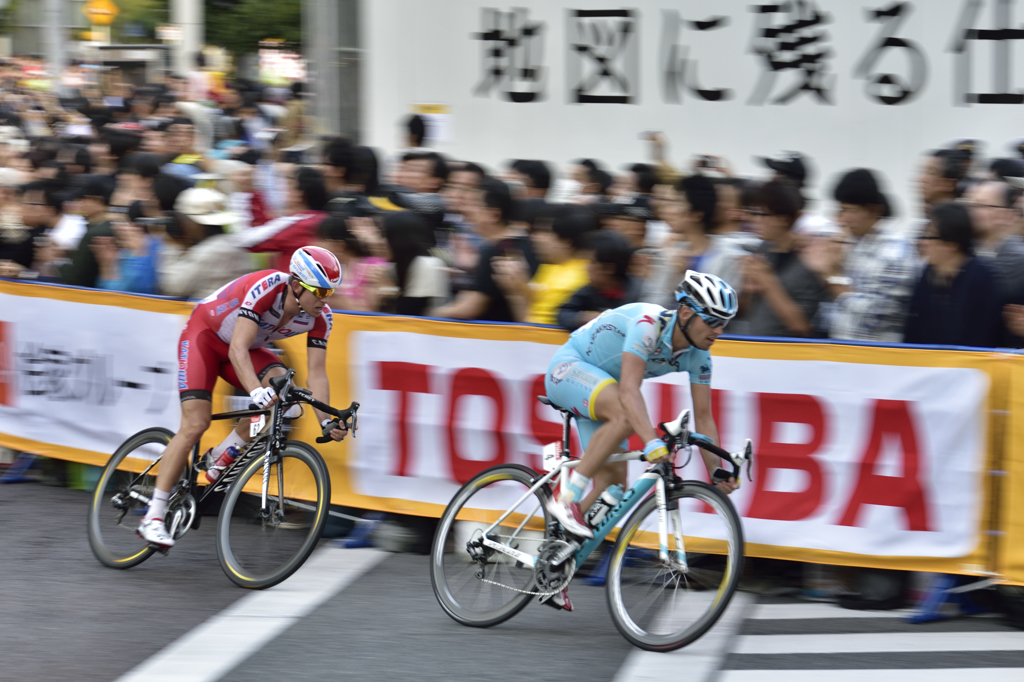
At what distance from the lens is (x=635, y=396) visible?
552 centimetres

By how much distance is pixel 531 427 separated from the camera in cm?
701

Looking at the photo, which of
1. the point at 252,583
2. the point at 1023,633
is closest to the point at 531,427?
the point at 252,583

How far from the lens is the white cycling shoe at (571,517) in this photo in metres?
5.74

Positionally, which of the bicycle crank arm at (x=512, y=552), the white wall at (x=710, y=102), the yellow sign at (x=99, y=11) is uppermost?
the yellow sign at (x=99, y=11)

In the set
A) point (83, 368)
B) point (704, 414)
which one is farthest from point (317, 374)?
point (83, 368)

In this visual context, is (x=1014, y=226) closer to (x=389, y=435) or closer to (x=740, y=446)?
(x=740, y=446)

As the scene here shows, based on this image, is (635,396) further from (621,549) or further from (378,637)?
(378,637)

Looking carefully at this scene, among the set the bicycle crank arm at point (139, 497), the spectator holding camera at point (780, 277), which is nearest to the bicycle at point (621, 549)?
the spectator holding camera at point (780, 277)

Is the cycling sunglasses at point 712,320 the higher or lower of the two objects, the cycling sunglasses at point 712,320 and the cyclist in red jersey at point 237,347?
the higher

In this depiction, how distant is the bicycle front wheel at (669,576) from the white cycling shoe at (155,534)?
2.60 m

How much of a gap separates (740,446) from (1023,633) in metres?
1.62

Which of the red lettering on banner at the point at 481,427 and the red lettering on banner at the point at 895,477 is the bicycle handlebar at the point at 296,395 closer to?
the red lettering on banner at the point at 481,427

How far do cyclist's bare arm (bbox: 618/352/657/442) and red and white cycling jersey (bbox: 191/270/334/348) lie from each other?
6.27 ft

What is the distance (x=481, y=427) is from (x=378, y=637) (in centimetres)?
159
